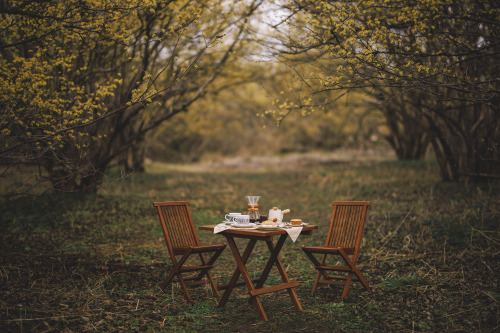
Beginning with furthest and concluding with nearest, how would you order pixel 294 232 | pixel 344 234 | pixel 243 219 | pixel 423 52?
1. pixel 423 52
2. pixel 344 234
3. pixel 243 219
4. pixel 294 232

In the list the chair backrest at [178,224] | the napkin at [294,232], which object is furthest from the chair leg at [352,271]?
the chair backrest at [178,224]

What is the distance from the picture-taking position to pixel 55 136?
202 inches

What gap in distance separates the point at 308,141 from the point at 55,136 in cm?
2790

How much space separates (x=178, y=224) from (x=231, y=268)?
151cm

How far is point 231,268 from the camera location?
650 cm

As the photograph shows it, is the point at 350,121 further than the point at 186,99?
Yes

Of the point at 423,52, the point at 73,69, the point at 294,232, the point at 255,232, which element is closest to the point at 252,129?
the point at 73,69

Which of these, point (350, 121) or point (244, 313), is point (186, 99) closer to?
point (244, 313)

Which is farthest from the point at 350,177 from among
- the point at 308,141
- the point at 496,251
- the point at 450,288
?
the point at 308,141

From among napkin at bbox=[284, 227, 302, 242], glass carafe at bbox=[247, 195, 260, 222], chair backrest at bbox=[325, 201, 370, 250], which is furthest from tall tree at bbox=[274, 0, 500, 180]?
napkin at bbox=[284, 227, 302, 242]

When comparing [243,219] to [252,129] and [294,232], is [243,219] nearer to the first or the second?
[294,232]

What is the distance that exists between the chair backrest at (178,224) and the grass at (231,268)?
62 cm

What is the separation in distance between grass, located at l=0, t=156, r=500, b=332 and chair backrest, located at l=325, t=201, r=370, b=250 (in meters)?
0.62

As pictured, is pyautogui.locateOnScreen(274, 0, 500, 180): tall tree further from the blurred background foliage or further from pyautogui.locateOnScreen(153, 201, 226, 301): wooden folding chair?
the blurred background foliage
